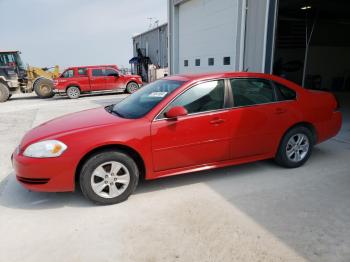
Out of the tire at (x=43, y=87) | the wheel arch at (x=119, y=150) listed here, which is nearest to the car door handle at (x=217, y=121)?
the wheel arch at (x=119, y=150)

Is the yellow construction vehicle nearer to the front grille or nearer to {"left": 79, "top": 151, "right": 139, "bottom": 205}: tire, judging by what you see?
the front grille

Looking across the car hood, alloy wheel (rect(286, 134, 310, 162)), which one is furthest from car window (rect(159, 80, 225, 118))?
alloy wheel (rect(286, 134, 310, 162))

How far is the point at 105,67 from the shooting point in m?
15.5

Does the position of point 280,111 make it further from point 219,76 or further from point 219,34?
point 219,34

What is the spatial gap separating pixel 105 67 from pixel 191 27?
6.29 metres

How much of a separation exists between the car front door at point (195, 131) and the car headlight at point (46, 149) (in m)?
1.03

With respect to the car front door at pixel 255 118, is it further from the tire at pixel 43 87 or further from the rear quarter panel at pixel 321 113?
the tire at pixel 43 87

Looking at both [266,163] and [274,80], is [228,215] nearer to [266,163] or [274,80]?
[266,163]

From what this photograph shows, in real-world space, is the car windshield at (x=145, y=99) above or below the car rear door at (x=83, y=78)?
above

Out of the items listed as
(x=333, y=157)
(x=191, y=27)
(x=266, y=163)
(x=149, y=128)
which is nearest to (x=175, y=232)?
(x=149, y=128)

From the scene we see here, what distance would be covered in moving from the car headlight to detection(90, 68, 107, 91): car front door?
41.8 feet

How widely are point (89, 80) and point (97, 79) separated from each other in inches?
16.6

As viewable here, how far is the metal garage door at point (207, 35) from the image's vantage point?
28.5 feet

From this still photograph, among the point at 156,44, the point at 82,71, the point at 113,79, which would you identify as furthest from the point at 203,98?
the point at 156,44
